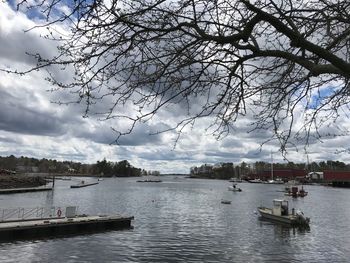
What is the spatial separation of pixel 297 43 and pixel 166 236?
35212 millimetres

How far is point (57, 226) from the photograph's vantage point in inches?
1571

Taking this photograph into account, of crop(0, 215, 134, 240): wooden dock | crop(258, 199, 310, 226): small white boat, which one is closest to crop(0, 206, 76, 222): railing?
crop(0, 215, 134, 240): wooden dock

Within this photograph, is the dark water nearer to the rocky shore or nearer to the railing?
the railing

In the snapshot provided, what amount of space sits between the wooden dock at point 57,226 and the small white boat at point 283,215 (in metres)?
19.2

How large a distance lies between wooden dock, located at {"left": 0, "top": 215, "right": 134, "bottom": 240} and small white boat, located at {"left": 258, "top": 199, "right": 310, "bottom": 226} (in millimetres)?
19219

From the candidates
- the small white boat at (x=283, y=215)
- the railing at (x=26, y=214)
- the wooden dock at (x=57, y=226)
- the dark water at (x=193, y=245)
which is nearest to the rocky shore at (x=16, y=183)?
the railing at (x=26, y=214)

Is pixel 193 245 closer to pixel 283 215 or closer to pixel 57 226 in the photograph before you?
pixel 57 226

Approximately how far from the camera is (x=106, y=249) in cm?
3341

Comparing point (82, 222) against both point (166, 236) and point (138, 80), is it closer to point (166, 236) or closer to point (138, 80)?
point (166, 236)

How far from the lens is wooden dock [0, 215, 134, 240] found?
36425mm

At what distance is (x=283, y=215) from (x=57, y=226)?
29937 mm

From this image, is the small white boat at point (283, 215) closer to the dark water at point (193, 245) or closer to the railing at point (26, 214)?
the dark water at point (193, 245)

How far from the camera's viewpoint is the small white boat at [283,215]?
2062 inches

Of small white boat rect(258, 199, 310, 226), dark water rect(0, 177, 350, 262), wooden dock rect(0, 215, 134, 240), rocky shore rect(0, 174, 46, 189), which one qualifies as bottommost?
dark water rect(0, 177, 350, 262)
